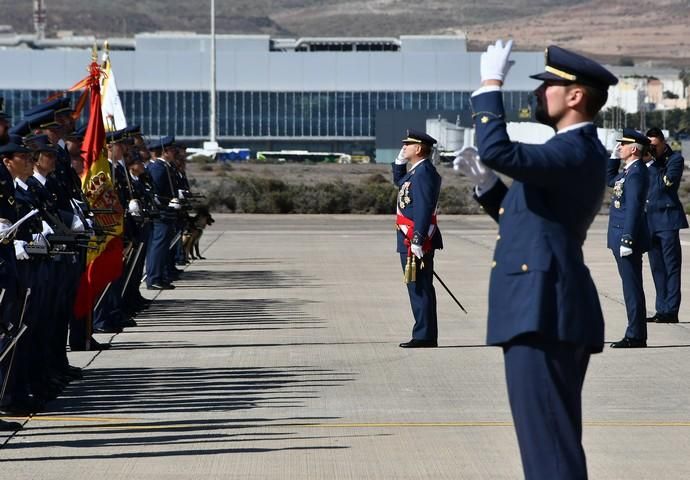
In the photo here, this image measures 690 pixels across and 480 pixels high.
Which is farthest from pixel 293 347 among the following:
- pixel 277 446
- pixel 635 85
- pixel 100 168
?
pixel 635 85

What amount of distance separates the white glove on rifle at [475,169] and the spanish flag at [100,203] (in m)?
6.97

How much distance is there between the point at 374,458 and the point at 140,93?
121292mm

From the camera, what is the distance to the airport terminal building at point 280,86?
417 ft

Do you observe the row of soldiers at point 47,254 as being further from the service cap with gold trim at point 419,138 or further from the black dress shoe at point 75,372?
the service cap with gold trim at point 419,138

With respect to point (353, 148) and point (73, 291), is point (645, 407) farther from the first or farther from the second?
point (353, 148)

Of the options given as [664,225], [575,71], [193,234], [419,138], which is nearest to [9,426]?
[575,71]

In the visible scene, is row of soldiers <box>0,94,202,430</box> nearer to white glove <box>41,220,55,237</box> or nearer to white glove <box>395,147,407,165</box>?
white glove <box>41,220,55,237</box>

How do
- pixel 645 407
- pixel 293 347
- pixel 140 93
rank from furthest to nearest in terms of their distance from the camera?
pixel 140 93, pixel 293 347, pixel 645 407

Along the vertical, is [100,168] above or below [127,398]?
above

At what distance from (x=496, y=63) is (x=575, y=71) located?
1.03ft

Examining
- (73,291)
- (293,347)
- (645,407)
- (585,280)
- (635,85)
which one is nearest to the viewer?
(585,280)

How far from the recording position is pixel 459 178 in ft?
229

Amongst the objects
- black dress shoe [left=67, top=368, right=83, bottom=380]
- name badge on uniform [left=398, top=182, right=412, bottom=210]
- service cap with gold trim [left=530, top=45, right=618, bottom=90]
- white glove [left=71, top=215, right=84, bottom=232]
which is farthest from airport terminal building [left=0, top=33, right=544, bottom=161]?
service cap with gold trim [left=530, top=45, right=618, bottom=90]

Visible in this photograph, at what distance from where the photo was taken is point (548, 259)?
599cm
